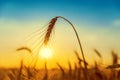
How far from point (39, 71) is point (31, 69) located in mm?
151

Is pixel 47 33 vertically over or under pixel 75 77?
over

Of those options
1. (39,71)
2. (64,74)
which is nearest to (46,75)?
(39,71)

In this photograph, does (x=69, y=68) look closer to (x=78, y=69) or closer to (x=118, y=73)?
(x=78, y=69)

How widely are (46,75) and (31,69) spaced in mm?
548

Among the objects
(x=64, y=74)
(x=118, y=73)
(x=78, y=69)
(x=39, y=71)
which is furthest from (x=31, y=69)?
(x=118, y=73)

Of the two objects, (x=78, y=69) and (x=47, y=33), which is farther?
(x=78, y=69)

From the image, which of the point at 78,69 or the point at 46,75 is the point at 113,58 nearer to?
the point at 78,69

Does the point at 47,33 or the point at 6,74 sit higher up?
the point at 47,33

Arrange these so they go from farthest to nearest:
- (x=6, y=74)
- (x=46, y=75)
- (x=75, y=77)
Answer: (x=75, y=77)
(x=6, y=74)
(x=46, y=75)

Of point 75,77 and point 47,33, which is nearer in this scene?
point 47,33

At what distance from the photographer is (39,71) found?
3.67 meters

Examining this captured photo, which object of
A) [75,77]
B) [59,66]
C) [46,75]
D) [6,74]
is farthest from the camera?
[75,77]

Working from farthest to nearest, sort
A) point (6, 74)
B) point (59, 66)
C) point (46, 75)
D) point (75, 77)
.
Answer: point (75, 77) < point (59, 66) < point (6, 74) < point (46, 75)

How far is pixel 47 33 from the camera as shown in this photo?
3.45 m
